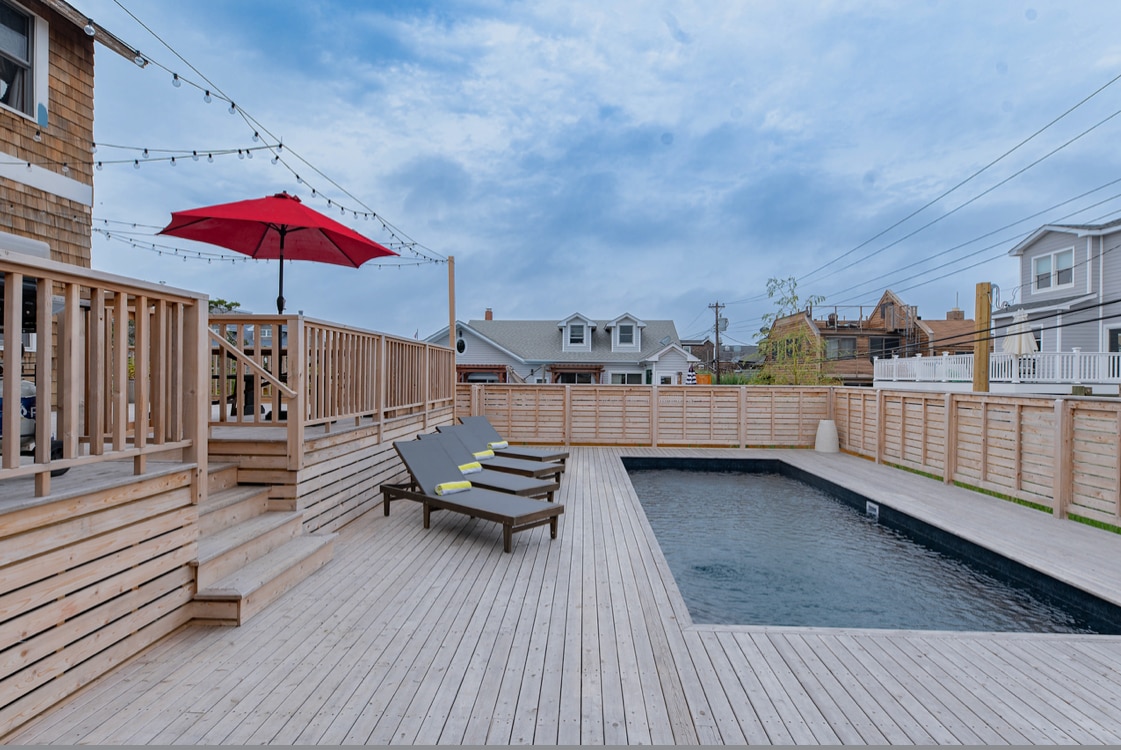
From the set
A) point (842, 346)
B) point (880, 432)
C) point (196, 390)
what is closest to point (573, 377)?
point (880, 432)

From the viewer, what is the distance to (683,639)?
9.86 ft

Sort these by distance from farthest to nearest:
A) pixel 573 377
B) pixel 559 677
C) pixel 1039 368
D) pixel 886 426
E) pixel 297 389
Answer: pixel 573 377
pixel 1039 368
pixel 886 426
pixel 297 389
pixel 559 677

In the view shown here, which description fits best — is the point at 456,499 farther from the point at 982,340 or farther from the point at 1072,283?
the point at 1072,283

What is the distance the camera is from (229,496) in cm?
383

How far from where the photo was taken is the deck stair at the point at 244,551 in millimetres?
3035

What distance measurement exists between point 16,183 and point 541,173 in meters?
22.6

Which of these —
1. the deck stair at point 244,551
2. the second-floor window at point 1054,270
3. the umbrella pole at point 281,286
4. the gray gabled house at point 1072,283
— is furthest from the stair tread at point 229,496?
the second-floor window at point 1054,270

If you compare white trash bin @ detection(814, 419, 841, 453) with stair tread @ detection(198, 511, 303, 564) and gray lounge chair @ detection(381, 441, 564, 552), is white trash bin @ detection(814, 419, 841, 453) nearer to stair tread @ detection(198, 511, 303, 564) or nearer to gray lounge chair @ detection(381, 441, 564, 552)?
gray lounge chair @ detection(381, 441, 564, 552)

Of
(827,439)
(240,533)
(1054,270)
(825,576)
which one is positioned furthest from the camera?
(1054,270)

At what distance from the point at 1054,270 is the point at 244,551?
2172cm

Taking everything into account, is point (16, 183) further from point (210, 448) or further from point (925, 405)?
point (925, 405)

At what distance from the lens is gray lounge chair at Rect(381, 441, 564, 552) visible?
4684 millimetres

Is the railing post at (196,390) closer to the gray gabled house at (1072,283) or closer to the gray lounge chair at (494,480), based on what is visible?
the gray lounge chair at (494,480)

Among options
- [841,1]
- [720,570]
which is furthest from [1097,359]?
[720,570]
